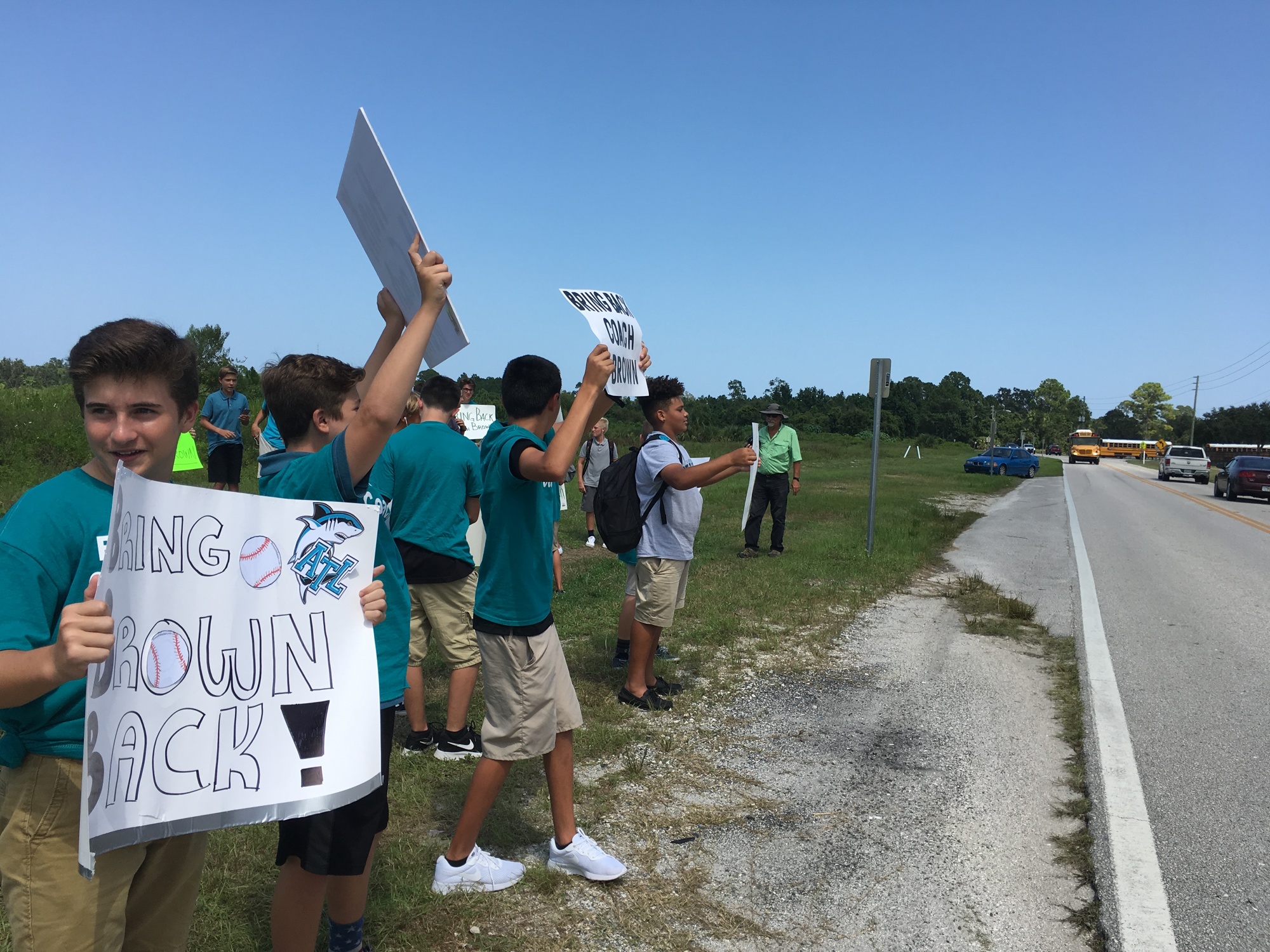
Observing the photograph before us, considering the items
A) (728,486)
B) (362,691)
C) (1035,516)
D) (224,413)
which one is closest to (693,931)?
(362,691)

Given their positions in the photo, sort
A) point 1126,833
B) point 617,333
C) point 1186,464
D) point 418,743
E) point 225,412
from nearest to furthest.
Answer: point 617,333, point 1126,833, point 418,743, point 225,412, point 1186,464

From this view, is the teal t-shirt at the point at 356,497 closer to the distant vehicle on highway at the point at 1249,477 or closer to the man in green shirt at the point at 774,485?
the man in green shirt at the point at 774,485

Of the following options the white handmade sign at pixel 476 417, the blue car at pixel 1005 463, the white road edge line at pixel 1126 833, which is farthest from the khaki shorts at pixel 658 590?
the blue car at pixel 1005 463

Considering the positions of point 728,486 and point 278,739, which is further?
point 728,486

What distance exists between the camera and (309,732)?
1.89 m

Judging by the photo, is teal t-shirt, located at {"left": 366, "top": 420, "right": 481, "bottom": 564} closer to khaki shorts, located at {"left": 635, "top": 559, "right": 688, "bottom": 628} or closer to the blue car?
khaki shorts, located at {"left": 635, "top": 559, "right": 688, "bottom": 628}

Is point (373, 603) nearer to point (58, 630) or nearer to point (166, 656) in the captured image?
point (166, 656)

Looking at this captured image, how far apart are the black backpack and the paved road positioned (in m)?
3.05

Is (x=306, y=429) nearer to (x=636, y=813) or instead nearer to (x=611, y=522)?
(x=636, y=813)

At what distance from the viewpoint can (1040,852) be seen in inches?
141

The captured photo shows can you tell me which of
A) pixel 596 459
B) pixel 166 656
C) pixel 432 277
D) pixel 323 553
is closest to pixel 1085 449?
pixel 596 459

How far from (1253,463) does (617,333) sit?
97.9 ft

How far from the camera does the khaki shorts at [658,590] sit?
5.29 metres

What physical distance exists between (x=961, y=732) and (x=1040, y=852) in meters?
1.46
